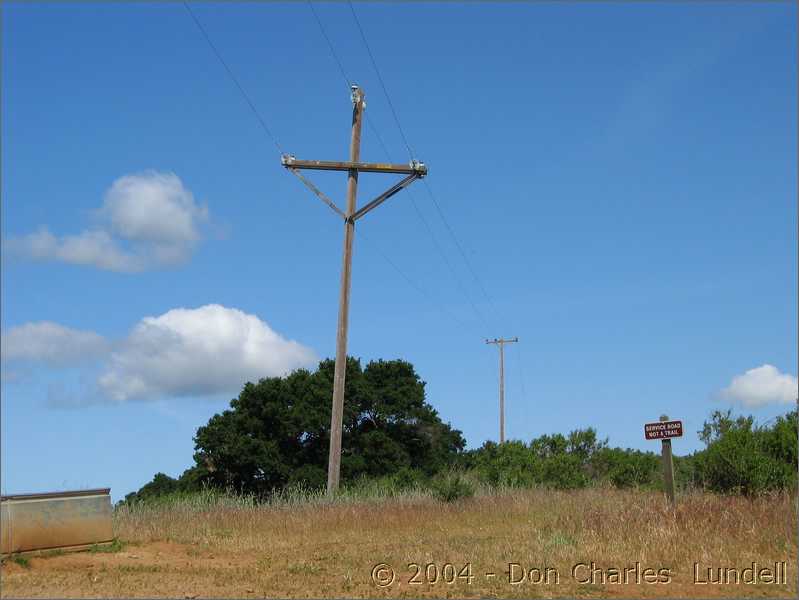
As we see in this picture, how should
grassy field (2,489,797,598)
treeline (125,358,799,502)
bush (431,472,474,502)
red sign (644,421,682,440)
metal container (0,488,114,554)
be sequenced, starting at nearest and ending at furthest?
grassy field (2,489,797,598) < metal container (0,488,114,554) < red sign (644,421,682,440) < bush (431,472,474,502) < treeline (125,358,799,502)

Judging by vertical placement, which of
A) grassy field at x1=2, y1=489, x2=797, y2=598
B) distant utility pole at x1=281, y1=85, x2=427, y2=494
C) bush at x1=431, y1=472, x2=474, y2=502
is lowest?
grassy field at x1=2, y1=489, x2=797, y2=598

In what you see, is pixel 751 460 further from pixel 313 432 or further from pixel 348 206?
pixel 313 432

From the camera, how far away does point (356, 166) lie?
2117cm

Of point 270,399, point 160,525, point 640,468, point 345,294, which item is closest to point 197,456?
point 270,399

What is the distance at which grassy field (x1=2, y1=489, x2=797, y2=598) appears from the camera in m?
9.82

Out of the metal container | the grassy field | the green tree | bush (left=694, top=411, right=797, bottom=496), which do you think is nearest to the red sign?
the grassy field

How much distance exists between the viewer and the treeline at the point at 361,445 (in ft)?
99.9

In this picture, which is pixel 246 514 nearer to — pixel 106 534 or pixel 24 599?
pixel 106 534

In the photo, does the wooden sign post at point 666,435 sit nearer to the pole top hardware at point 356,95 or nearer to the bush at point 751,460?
the bush at point 751,460

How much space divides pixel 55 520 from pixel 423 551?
16.3 ft

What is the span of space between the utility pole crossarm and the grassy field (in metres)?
7.89

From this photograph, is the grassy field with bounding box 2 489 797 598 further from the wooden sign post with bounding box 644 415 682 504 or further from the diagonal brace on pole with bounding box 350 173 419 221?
the diagonal brace on pole with bounding box 350 173 419 221

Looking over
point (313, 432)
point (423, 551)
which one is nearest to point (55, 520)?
point (423, 551)

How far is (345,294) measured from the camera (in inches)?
823
